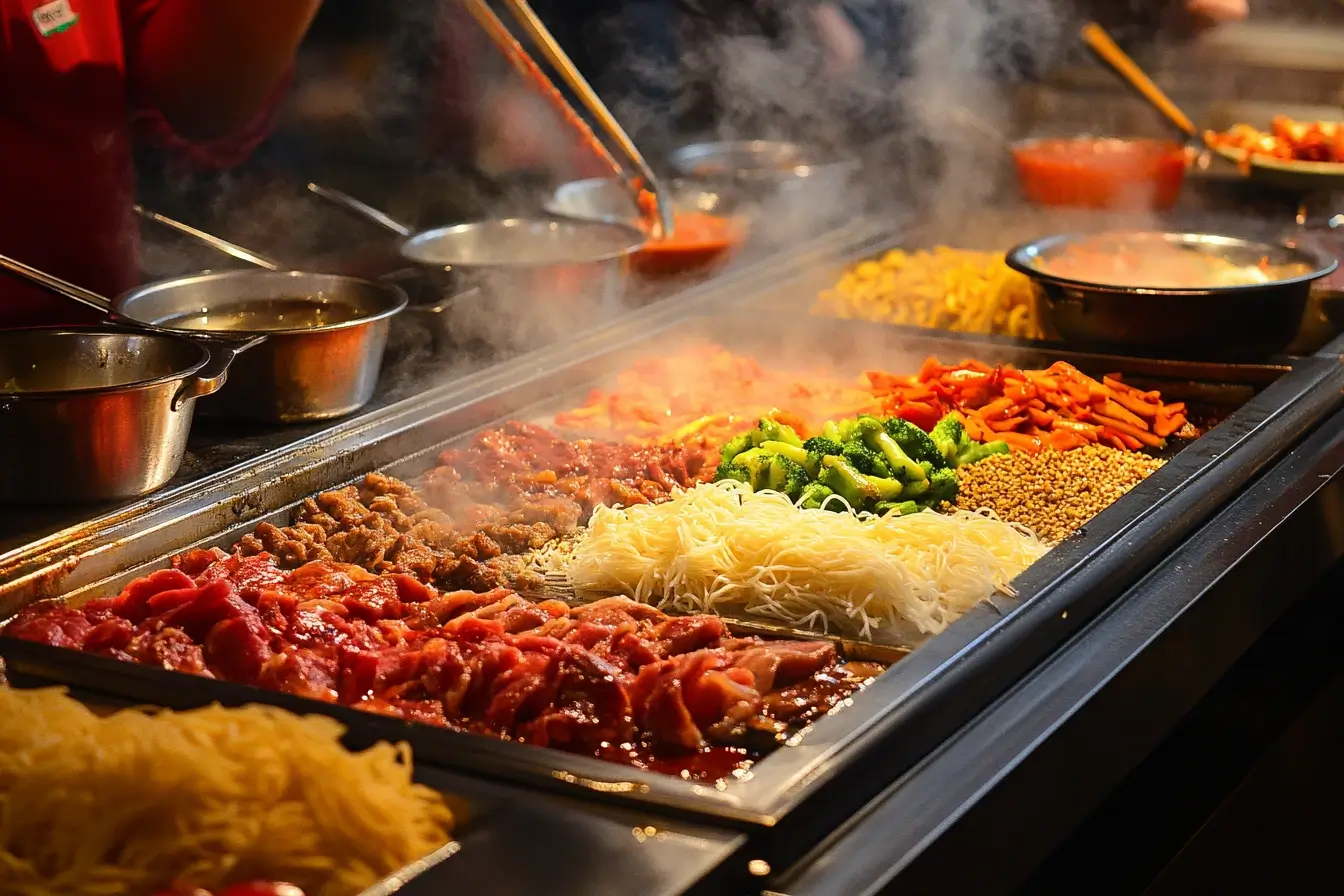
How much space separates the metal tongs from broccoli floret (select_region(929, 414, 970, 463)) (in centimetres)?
120

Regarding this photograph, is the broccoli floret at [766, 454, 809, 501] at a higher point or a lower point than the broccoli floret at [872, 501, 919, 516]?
higher

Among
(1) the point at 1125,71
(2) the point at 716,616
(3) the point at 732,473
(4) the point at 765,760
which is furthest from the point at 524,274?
(1) the point at 1125,71

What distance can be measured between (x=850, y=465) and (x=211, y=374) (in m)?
1.36

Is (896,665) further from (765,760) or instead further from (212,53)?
(212,53)

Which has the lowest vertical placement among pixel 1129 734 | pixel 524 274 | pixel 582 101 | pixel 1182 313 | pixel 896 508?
pixel 1129 734

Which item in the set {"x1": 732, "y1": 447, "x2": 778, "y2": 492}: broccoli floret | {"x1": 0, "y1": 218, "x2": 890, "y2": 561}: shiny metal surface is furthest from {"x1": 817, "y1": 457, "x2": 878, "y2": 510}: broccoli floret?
{"x1": 0, "y1": 218, "x2": 890, "y2": 561}: shiny metal surface

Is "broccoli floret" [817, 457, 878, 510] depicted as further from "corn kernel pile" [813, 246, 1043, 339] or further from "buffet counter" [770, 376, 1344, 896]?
"corn kernel pile" [813, 246, 1043, 339]

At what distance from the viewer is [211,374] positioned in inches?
113

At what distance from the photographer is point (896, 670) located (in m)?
2.16

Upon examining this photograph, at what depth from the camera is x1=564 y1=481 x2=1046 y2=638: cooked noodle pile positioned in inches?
102

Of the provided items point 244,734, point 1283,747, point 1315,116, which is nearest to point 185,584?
point 244,734

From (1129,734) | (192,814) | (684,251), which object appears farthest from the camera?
(684,251)

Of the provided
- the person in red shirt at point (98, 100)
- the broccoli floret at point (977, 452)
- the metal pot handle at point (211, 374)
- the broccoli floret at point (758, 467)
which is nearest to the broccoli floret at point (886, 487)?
the broccoli floret at point (758, 467)

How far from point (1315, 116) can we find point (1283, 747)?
212 inches
